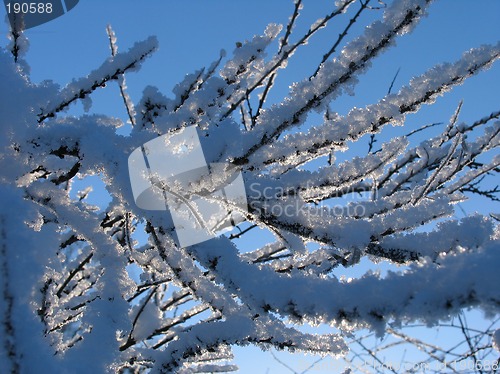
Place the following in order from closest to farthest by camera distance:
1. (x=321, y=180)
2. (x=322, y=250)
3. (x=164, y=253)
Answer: (x=164, y=253) → (x=321, y=180) → (x=322, y=250)

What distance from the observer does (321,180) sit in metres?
1.38

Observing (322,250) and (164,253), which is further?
(322,250)

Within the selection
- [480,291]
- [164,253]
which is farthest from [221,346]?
[480,291]

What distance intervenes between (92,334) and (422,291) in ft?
2.66

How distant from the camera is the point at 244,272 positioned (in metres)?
1.02

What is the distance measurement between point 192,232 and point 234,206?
149 mm

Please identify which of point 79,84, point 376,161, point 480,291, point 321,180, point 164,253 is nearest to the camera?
Result: point 480,291

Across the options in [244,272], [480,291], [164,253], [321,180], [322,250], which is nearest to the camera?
[480,291]

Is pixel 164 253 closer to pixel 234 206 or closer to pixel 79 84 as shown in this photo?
pixel 234 206

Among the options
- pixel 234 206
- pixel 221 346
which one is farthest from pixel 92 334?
pixel 234 206

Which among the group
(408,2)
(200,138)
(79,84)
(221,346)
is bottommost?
(221,346)

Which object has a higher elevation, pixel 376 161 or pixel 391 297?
pixel 376 161

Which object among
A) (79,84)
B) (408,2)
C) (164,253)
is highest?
(79,84)

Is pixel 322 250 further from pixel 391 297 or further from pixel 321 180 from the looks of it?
pixel 391 297
